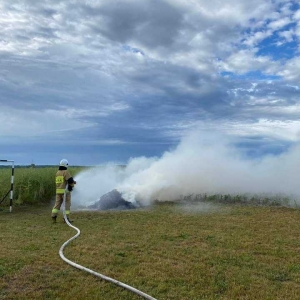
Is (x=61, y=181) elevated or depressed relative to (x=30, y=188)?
elevated

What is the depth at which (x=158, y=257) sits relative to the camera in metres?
7.94

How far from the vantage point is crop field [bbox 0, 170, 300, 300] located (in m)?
5.95

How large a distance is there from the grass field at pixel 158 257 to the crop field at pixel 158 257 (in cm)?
2

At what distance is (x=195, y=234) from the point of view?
10578mm

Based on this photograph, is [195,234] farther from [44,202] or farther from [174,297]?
[44,202]

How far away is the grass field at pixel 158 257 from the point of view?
19.5ft

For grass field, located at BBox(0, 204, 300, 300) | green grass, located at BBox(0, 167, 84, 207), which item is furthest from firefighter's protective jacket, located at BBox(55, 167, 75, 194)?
green grass, located at BBox(0, 167, 84, 207)

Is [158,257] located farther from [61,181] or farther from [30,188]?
[30,188]

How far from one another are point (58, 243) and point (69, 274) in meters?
2.76

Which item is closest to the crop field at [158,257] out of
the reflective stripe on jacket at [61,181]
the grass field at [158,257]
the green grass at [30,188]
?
the grass field at [158,257]

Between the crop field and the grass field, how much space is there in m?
0.02

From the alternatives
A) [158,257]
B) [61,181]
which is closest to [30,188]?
[61,181]

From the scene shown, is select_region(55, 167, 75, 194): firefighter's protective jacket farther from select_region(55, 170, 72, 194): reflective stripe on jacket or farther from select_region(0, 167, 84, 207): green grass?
select_region(0, 167, 84, 207): green grass

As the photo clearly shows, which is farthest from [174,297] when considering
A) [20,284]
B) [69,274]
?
[20,284]
